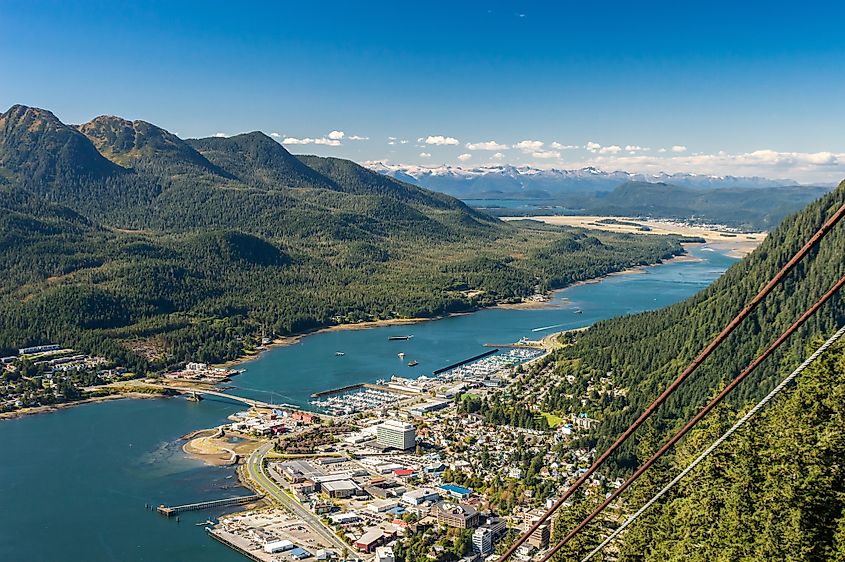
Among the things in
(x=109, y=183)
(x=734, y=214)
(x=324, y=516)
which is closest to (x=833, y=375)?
(x=324, y=516)

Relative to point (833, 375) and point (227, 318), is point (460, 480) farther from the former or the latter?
point (227, 318)

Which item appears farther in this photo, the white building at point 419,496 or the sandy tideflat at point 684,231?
the sandy tideflat at point 684,231

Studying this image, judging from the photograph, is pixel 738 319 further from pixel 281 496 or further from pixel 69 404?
pixel 69 404

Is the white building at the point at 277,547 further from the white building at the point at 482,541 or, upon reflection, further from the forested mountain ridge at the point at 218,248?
the forested mountain ridge at the point at 218,248

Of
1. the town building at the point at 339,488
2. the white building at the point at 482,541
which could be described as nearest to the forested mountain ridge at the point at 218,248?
the town building at the point at 339,488

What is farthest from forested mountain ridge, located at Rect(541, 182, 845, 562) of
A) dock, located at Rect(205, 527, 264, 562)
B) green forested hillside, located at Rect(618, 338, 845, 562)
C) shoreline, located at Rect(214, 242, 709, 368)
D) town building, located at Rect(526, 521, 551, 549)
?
shoreline, located at Rect(214, 242, 709, 368)

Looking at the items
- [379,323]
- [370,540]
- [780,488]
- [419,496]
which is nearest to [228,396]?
[419,496]
